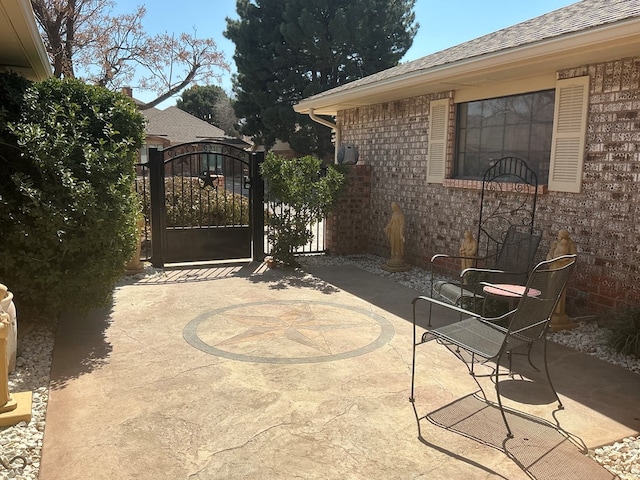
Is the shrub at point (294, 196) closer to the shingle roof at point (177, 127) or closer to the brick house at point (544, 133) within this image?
the brick house at point (544, 133)

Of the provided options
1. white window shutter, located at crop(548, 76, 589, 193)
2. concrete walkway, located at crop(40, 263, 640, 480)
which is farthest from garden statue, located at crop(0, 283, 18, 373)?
white window shutter, located at crop(548, 76, 589, 193)

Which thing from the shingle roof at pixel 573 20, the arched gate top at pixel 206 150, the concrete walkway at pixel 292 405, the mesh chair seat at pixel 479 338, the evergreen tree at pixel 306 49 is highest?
the evergreen tree at pixel 306 49

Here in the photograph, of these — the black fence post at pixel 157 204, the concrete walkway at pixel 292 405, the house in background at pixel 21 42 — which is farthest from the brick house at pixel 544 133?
the house in background at pixel 21 42

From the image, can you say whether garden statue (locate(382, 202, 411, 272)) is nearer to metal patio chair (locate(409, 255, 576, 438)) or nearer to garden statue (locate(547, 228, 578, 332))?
garden statue (locate(547, 228, 578, 332))

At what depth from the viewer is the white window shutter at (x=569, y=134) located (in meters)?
5.64

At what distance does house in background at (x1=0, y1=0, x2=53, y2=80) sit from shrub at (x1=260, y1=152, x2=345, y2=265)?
132 inches

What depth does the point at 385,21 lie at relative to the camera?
2333cm

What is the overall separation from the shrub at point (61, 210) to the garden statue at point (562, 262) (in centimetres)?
440

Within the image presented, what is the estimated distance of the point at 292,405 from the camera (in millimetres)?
3619

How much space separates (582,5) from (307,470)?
6.88 metres

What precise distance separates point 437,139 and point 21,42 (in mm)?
5535

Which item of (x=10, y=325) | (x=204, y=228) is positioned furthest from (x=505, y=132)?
(x=10, y=325)

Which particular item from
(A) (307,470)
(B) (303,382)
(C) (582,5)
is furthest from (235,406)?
(C) (582,5)

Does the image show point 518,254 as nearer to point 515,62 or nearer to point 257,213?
point 515,62
